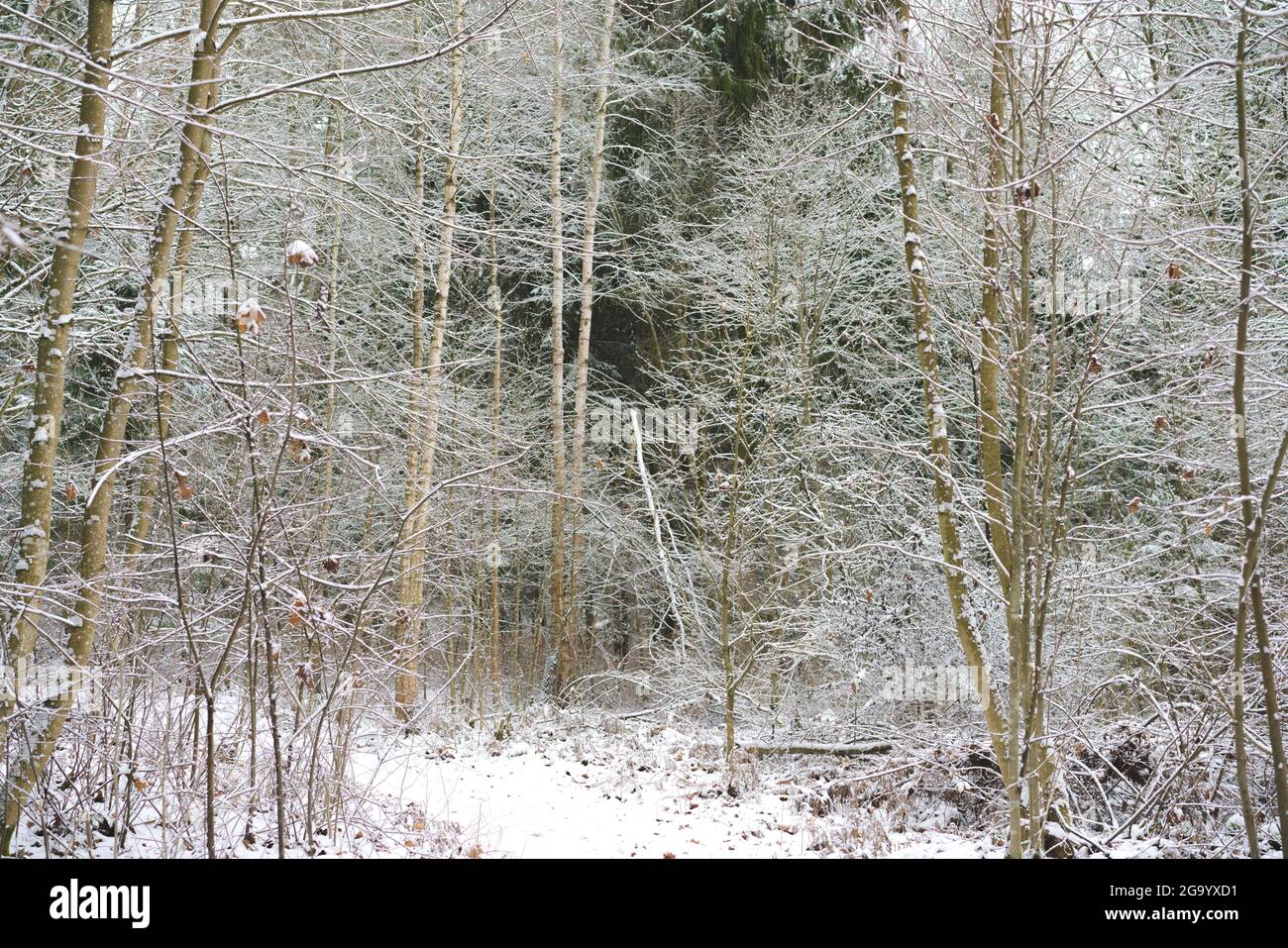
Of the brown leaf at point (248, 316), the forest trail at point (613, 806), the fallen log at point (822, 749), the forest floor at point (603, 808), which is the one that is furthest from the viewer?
the fallen log at point (822, 749)

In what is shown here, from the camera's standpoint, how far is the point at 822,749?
25.4ft

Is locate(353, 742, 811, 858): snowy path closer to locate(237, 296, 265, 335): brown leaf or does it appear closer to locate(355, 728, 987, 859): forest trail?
locate(355, 728, 987, 859): forest trail

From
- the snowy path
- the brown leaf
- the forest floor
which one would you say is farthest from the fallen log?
the brown leaf

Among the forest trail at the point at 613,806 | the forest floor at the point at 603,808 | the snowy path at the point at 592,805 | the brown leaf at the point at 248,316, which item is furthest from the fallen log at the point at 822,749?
the brown leaf at the point at 248,316

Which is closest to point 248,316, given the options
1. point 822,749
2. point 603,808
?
point 603,808

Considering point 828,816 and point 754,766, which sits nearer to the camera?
point 828,816

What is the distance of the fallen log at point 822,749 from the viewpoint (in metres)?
7.49

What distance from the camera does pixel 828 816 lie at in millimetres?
6227

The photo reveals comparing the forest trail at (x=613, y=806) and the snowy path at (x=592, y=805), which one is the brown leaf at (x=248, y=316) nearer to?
the forest trail at (x=613, y=806)

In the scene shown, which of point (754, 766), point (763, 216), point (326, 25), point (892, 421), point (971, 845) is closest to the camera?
point (326, 25)
